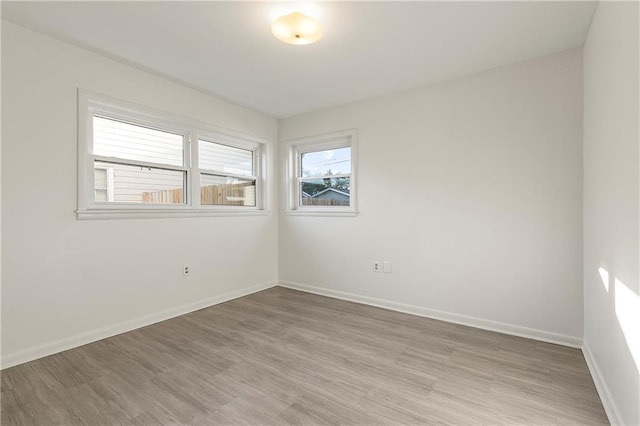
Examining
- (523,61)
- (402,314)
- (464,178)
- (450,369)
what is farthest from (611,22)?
(402,314)

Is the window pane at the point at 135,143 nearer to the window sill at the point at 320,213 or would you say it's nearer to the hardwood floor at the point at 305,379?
the window sill at the point at 320,213

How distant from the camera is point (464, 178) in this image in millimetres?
3051

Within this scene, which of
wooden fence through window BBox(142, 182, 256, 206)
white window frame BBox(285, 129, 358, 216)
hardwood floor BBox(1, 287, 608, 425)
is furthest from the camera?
white window frame BBox(285, 129, 358, 216)

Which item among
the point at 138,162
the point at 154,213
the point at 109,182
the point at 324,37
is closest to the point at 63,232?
the point at 109,182

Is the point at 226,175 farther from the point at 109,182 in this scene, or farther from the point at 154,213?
the point at 109,182

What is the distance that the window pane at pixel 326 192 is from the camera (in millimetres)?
4035

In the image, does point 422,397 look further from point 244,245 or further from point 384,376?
point 244,245

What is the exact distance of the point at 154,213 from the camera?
3.11 metres

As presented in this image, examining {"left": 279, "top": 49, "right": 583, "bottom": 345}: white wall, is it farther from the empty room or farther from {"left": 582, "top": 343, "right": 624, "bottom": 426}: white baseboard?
{"left": 582, "top": 343, "right": 624, "bottom": 426}: white baseboard

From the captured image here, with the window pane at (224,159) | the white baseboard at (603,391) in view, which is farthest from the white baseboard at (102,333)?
the white baseboard at (603,391)

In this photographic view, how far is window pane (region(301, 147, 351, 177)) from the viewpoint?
4016mm

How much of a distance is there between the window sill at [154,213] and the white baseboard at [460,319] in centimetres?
144

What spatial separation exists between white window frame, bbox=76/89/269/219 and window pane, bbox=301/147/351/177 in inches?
26.9

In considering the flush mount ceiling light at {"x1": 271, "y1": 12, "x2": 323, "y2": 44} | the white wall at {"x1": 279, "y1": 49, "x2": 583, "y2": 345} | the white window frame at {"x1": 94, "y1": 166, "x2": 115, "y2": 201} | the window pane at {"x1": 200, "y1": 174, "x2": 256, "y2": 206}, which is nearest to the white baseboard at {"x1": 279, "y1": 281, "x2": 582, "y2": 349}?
the white wall at {"x1": 279, "y1": 49, "x2": 583, "y2": 345}
